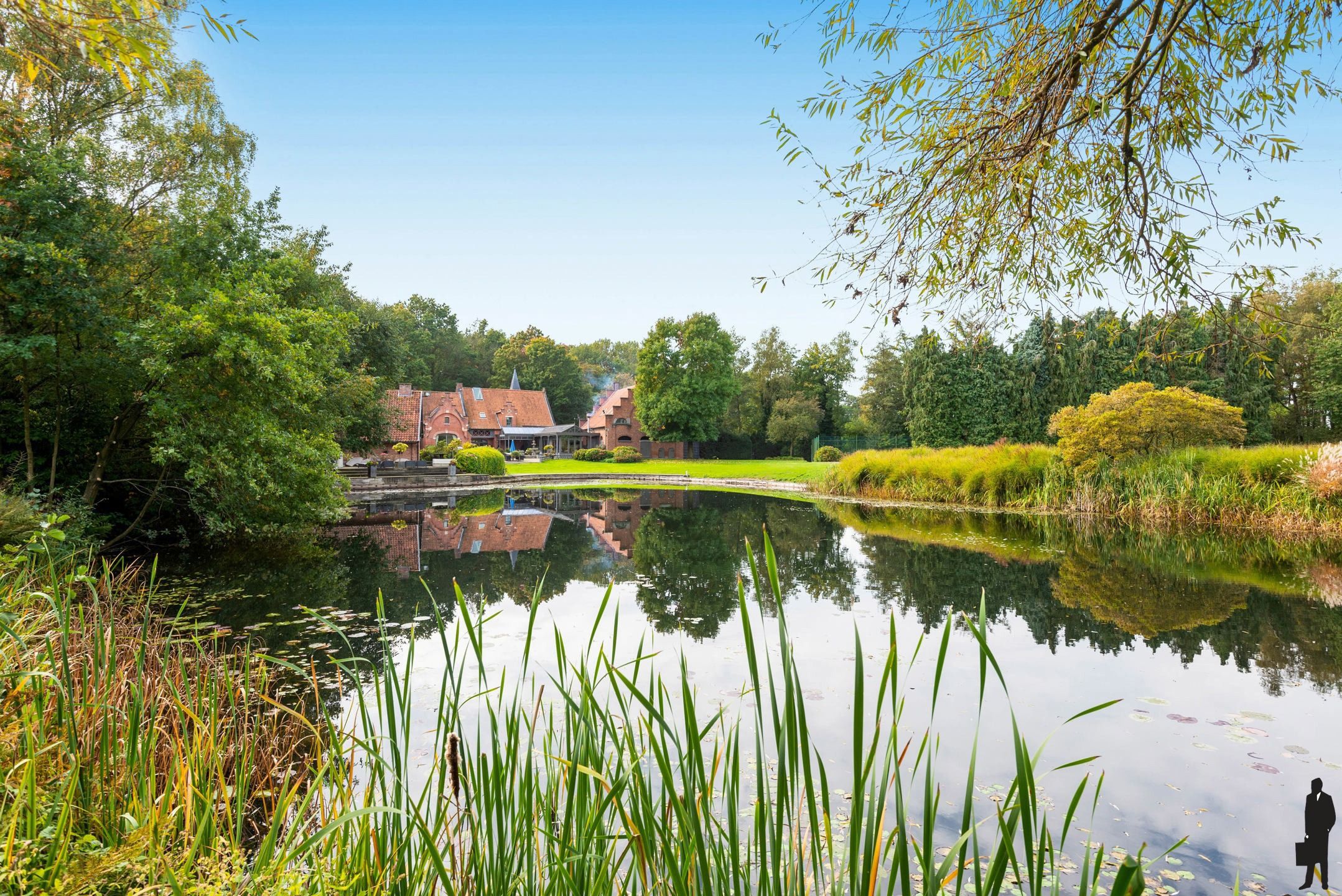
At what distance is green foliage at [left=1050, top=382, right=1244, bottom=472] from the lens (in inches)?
594

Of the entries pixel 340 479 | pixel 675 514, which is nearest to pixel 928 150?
pixel 340 479

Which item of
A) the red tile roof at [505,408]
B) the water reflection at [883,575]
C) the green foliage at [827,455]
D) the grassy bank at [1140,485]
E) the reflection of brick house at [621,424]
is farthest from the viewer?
the red tile roof at [505,408]

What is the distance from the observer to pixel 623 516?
58.7 ft

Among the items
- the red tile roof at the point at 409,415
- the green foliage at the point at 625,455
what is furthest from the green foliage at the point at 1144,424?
the red tile roof at the point at 409,415

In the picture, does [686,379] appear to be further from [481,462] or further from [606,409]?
[481,462]

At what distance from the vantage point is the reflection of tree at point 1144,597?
6.81 m

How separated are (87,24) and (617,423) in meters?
47.4

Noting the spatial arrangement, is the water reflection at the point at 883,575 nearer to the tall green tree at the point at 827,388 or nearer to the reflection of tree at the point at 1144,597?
the reflection of tree at the point at 1144,597

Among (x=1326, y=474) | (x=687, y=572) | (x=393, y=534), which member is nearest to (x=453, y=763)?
(x=687, y=572)

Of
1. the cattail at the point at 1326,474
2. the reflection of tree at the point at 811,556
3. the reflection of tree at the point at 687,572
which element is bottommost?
the reflection of tree at the point at 687,572

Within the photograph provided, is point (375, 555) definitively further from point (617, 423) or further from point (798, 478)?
point (617, 423)

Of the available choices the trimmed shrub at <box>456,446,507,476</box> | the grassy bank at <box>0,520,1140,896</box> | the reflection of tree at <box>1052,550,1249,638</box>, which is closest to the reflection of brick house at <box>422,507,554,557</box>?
the reflection of tree at <box>1052,550,1249,638</box>

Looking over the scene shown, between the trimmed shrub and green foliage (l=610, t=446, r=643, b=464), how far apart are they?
36.7 feet

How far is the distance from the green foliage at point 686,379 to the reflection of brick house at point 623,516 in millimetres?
17762
